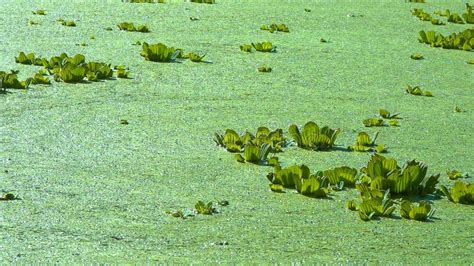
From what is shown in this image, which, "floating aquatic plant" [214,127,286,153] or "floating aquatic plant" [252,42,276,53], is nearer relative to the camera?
"floating aquatic plant" [214,127,286,153]

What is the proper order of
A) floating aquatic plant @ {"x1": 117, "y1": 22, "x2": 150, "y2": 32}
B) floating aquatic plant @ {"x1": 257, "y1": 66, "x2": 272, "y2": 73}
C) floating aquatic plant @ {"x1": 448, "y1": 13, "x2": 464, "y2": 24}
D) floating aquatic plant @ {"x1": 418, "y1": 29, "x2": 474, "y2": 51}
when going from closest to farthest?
floating aquatic plant @ {"x1": 257, "y1": 66, "x2": 272, "y2": 73}
floating aquatic plant @ {"x1": 117, "y1": 22, "x2": 150, "y2": 32}
floating aquatic plant @ {"x1": 418, "y1": 29, "x2": 474, "y2": 51}
floating aquatic plant @ {"x1": 448, "y1": 13, "x2": 464, "y2": 24}

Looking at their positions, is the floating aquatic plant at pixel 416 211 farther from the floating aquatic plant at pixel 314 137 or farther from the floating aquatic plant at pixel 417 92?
the floating aquatic plant at pixel 417 92

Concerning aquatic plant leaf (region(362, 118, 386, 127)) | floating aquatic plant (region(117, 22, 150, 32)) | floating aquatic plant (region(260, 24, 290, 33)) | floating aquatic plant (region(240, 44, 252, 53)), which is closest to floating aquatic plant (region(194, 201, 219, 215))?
aquatic plant leaf (region(362, 118, 386, 127))

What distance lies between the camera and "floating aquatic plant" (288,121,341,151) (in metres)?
3.34

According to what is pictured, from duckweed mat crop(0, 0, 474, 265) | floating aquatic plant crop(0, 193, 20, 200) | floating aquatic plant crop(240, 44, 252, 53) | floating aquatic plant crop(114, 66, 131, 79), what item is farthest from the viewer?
floating aquatic plant crop(240, 44, 252, 53)

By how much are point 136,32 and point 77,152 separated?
2.00 m

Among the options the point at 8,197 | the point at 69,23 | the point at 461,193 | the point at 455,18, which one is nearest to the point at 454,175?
the point at 461,193

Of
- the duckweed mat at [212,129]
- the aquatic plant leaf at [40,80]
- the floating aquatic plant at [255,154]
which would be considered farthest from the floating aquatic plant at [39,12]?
the floating aquatic plant at [255,154]

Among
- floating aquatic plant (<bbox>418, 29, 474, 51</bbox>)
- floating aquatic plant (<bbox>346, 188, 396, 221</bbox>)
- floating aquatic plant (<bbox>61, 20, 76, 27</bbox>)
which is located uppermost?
floating aquatic plant (<bbox>346, 188, 396, 221</bbox>)

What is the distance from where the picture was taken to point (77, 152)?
309 cm

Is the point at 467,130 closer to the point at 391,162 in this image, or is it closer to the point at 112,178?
the point at 391,162

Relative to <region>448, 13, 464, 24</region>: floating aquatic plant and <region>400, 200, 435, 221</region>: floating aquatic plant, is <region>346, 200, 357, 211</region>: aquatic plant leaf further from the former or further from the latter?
<region>448, 13, 464, 24</region>: floating aquatic plant

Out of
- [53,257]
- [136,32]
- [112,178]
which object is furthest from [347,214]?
[136,32]

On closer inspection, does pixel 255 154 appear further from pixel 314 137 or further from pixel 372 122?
pixel 372 122
